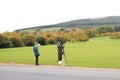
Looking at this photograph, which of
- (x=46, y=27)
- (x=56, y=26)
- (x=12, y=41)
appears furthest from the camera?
(x=46, y=27)

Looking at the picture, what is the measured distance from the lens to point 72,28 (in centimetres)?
12862

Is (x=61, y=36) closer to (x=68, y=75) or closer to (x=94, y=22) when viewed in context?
(x=94, y=22)

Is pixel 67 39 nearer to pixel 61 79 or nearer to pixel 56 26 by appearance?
pixel 56 26

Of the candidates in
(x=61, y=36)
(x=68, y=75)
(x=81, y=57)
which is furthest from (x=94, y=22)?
(x=68, y=75)

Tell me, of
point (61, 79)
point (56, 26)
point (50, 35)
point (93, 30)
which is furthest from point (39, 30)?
point (61, 79)

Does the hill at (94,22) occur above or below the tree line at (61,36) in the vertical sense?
above

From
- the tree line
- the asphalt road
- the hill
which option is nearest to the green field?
the asphalt road

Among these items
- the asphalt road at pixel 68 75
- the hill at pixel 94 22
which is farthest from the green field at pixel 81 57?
the hill at pixel 94 22

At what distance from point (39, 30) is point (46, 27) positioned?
7.81 meters

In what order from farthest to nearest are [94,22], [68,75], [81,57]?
[94,22] < [81,57] < [68,75]

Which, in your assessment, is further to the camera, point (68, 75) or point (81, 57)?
point (81, 57)

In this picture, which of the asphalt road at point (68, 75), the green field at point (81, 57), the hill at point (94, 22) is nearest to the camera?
the asphalt road at point (68, 75)

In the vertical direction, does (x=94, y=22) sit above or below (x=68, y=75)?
above

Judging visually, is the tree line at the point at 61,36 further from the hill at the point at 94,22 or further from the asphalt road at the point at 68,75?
the asphalt road at the point at 68,75
